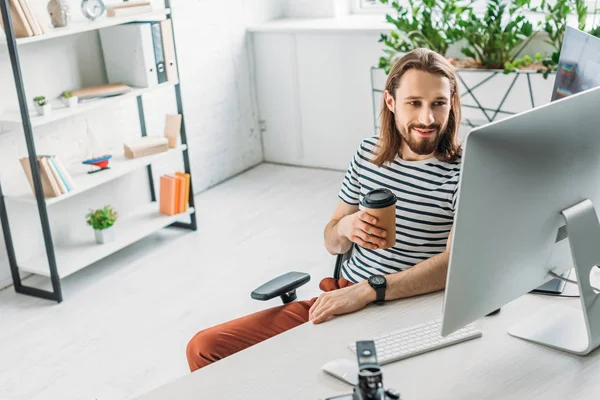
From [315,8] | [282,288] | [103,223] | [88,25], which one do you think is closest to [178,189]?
[103,223]

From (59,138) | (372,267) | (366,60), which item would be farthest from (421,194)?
(366,60)

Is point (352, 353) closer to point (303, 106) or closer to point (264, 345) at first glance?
point (264, 345)

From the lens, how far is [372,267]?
2156mm

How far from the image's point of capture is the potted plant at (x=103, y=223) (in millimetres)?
3791

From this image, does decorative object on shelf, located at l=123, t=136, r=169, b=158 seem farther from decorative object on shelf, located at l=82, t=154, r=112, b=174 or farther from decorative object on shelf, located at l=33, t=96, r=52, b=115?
decorative object on shelf, located at l=33, t=96, r=52, b=115

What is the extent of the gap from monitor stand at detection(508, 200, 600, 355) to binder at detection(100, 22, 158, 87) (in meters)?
2.61

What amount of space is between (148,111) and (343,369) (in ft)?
9.86

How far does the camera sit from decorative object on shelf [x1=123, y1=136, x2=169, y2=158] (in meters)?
3.93

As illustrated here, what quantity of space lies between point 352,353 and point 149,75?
2.52 meters

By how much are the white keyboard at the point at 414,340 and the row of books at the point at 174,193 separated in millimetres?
2522

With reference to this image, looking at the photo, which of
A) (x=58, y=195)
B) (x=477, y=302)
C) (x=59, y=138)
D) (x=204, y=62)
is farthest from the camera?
(x=204, y=62)

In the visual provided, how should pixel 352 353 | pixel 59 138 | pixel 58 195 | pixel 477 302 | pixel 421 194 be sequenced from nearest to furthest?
pixel 477 302 → pixel 352 353 → pixel 421 194 → pixel 58 195 → pixel 59 138

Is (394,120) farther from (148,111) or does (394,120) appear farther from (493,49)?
(148,111)

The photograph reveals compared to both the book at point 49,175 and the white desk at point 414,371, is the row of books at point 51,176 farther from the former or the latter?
the white desk at point 414,371
